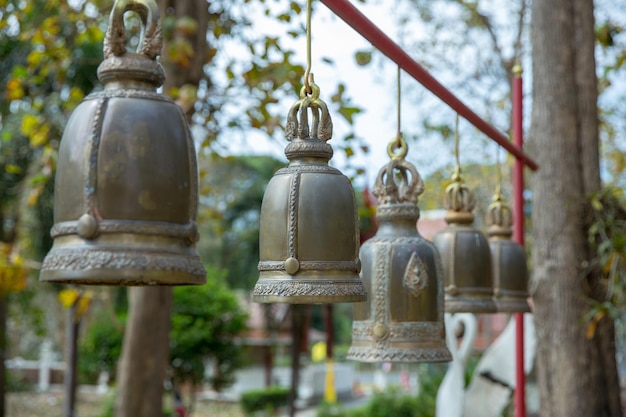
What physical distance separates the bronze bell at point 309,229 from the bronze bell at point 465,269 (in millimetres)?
1491

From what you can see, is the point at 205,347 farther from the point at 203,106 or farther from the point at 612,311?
the point at 612,311

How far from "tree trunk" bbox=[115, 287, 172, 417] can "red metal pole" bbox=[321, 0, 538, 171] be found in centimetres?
400

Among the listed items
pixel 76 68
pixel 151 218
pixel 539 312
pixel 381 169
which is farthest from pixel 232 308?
pixel 151 218

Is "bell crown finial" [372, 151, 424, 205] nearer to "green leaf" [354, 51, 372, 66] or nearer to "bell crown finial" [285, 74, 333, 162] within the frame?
"bell crown finial" [285, 74, 333, 162]

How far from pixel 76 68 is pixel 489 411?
25.1 ft

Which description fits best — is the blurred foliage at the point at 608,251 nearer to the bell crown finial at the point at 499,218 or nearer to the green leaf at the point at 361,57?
the bell crown finial at the point at 499,218

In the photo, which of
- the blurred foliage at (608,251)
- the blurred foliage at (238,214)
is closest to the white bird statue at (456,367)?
the blurred foliage at (608,251)

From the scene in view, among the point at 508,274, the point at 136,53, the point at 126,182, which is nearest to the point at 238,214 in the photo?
the point at 508,274

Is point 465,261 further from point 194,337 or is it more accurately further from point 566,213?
point 194,337

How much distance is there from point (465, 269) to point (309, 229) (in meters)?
1.66

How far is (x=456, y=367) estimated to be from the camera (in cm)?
868

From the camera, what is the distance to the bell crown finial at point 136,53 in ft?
5.85

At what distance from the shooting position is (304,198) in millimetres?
2312

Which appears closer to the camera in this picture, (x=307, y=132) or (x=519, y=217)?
(x=307, y=132)
